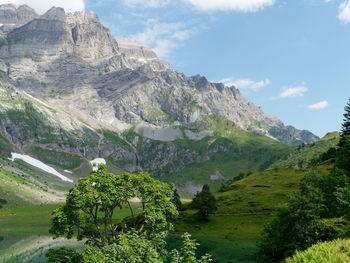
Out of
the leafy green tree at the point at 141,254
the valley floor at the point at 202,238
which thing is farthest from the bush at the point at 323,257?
the valley floor at the point at 202,238

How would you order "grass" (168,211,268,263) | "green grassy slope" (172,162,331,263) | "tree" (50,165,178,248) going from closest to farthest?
1. "tree" (50,165,178,248)
2. "grass" (168,211,268,263)
3. "green grassy slope" (172,162,331,263)

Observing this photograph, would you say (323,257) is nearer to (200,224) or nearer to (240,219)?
(200,224)

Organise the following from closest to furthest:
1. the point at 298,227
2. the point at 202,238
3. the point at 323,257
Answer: the point at 323,257 → the point at 298,227 → the point at 202,238

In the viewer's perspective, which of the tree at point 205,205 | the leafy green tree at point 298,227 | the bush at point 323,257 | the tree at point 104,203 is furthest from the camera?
the tree at point 205,205

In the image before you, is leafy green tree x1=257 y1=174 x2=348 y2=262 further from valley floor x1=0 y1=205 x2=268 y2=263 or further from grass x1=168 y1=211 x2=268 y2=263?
grass x1=168 y1=211 x2=268 y2=263

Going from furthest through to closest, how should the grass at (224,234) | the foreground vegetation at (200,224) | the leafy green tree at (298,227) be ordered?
1. the grass at (224,234)
2. the leafy green tree at (298,227)
3. the foreground vegetation at (200,224)

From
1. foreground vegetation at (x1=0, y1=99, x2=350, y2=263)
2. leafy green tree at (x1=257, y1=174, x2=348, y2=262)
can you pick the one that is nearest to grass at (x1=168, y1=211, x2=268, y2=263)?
foreground vegetation at (x1=0, y1=99, x2=350, y2=263)

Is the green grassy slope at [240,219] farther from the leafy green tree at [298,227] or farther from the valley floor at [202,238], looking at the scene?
the leafy green tree at [298,227]

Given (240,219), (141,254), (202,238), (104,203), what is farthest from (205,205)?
(141,254)

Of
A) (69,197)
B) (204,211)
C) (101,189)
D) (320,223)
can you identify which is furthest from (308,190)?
(204,211)

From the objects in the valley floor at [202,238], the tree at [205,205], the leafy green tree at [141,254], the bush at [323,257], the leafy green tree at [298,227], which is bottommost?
the valley floor at [202,238]

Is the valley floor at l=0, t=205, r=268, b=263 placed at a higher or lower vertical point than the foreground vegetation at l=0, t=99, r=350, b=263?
lower

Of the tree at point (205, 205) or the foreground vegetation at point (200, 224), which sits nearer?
the foreground vegetation at point (200, 224)

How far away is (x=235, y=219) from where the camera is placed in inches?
4793
